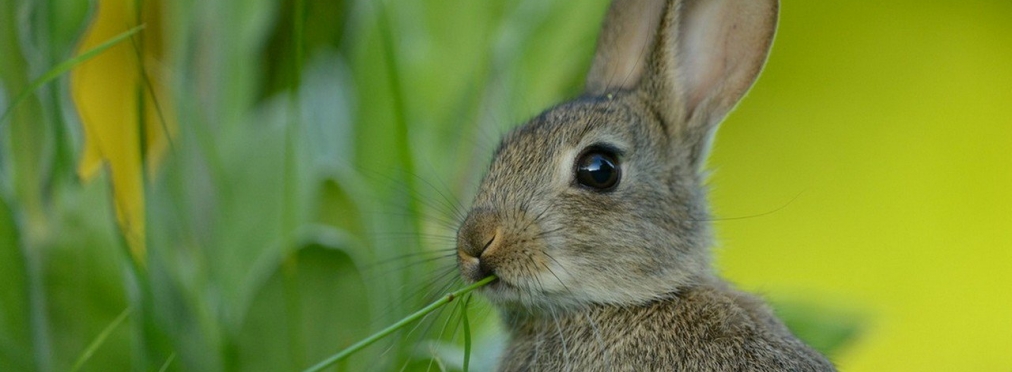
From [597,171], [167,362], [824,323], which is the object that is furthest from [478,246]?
[824,323]

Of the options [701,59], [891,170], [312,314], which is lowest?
[312,314]

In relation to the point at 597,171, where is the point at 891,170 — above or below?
above

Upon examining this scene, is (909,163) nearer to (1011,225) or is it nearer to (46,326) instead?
(1011,225)

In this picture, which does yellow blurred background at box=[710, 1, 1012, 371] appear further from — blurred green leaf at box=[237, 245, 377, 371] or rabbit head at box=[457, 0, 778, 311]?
blurred green leaf at box=[237, 245, 377, 371]

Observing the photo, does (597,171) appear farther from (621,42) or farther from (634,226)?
(621,42)

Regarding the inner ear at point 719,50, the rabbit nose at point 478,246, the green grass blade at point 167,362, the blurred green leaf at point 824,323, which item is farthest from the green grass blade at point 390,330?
the blurred green leaf at point 824,323

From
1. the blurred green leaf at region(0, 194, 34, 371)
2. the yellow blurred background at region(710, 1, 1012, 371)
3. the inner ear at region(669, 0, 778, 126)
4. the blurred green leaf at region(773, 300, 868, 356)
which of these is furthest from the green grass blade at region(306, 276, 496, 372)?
the yellow blurred background at region(710, 1, 1012, 371)

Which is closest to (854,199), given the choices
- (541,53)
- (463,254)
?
(541,53)
